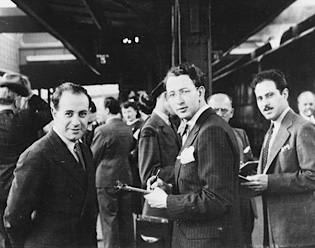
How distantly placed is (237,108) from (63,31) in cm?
433

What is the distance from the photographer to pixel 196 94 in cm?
194


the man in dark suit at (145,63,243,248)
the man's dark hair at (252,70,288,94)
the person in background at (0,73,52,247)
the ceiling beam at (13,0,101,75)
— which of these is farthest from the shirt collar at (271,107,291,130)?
the ceiling beam at (13,0,101,75)

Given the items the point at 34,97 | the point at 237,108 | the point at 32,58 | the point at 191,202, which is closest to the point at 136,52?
the point at 32,58

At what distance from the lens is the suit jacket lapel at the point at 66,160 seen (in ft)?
6.05

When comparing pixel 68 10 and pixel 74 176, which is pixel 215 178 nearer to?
pixel 74 176

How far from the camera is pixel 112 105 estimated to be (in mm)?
4719

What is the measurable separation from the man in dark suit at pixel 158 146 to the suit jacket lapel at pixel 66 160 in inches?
48.2

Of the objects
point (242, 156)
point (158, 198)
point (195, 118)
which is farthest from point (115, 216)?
point (195, 118)

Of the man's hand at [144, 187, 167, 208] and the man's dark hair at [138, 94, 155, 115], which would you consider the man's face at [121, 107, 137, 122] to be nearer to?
the man's dark hair at [138, 94, 155, 115]

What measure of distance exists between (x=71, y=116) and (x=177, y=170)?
539 mm

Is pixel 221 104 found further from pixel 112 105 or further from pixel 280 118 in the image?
pixel 112 105

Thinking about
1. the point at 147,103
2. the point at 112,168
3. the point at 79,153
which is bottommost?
the point at 112,168

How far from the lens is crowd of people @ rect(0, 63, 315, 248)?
1.78 metres

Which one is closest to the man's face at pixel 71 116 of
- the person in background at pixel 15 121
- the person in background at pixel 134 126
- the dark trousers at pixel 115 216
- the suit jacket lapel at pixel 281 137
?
the person in background at pixel 15 121
